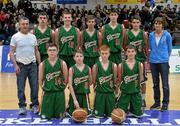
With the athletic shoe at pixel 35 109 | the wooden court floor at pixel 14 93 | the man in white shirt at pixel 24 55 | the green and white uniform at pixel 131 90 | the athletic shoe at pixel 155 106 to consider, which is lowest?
the wooden court floor at pixel 14 93

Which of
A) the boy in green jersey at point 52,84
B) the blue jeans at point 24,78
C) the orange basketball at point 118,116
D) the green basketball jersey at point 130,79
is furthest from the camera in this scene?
the blue jeans at point 24,78

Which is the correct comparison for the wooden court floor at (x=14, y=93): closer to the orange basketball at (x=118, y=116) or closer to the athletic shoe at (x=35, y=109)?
the athletic shoe at (x=35, y=109)

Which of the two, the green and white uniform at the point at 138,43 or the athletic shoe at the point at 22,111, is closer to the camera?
the athletic shoe at the point at 22,111

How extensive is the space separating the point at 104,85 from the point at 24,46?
5.09 ft

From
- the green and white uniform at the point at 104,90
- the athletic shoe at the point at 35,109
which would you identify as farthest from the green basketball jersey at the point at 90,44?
the athletic shoe at the point at 35,109

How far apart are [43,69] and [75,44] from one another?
37.6 inches

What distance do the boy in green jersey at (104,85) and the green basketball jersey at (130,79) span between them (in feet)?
0.51

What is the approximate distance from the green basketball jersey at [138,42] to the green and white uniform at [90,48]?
2.04 feet

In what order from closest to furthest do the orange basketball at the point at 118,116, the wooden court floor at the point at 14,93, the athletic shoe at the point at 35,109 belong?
the orange basketball at the point at 118,116 → the athletic shoe at the point at 35,109 → the wooden court floor at the point at 14,93

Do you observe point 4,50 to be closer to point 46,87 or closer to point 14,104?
point 14,104

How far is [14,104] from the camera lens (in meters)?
8.55

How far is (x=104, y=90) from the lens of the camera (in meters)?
7.30

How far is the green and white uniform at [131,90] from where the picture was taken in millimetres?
7332

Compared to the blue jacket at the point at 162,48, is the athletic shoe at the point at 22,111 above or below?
below
